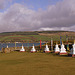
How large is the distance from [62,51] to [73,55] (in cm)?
526

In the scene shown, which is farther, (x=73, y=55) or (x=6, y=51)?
(x=6, y=51)

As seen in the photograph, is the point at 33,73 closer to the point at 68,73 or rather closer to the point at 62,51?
the point at 68,73

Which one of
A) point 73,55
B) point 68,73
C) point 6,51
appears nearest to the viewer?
point 68,73

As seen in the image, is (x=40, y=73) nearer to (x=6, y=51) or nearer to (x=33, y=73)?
(x=33, y=73)

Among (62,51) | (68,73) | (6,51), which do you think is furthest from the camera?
(6,51)

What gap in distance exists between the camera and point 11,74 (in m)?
14.1

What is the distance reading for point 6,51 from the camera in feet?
152

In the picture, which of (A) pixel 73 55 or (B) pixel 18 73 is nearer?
(B) pixel 18 73

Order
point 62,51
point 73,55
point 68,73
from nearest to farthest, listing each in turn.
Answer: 1. point 68,73
2. point 73,55
3. point 62,51

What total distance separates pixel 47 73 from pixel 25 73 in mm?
2195

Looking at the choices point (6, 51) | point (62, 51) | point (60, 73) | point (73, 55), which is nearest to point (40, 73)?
point (60, 73)

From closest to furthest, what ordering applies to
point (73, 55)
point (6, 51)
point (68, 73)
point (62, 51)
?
point (68, 73), point (73, 55), point (62, 51), point (6, 51)

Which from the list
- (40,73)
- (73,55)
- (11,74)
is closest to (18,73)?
(11,74)

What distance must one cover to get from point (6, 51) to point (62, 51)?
2069 cm
